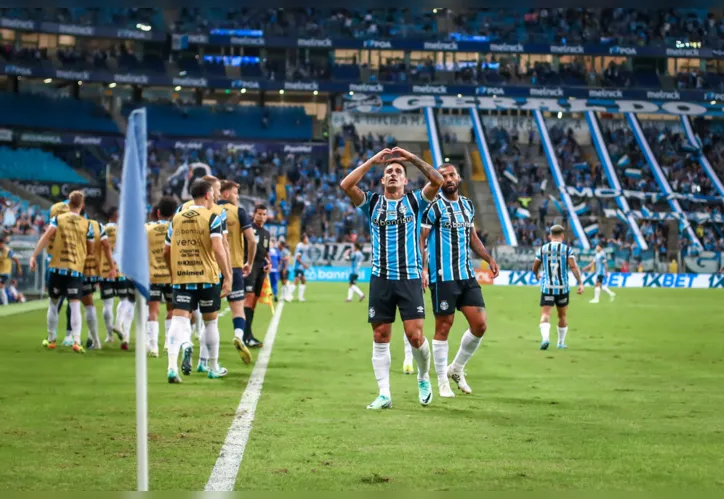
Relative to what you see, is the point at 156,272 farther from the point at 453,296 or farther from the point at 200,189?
the point at 453,296

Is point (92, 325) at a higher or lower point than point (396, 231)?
lower

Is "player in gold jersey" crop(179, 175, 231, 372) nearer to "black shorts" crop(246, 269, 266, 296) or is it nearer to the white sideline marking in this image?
the white sideline marking

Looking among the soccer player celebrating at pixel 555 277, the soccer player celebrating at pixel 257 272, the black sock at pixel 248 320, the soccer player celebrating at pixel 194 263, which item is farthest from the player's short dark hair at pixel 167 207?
the soccer player celebrating at pixel 555 277

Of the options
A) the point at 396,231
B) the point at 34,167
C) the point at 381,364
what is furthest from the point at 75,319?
the point at 34,167

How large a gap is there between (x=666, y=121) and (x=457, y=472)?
72.0 metres

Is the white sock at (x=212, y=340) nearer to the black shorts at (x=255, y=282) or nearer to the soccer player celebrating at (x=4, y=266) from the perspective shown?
the black shorts at (x=255, y=282)

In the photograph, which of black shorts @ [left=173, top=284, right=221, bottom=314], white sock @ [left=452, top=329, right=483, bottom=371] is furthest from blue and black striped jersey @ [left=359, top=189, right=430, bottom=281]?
black shorts @ [left=173, top=284, right=221, bottom=314]

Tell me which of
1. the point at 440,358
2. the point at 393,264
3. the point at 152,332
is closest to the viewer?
the point at 393,264

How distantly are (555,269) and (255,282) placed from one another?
5.28m

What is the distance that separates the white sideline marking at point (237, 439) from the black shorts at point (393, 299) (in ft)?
5.03

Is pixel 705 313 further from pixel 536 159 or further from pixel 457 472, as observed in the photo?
pixel 536 159

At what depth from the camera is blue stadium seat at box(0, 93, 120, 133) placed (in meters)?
66.0

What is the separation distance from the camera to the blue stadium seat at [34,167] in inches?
2359

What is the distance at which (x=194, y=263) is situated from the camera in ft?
39.9
